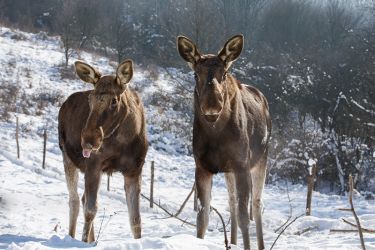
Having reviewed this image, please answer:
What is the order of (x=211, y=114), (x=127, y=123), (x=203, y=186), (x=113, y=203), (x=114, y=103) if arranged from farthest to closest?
1. (x=113, y=203)
2. (x=127, y=123)
3. (x=114, y=103)
4. (x=203, y=186)
5. (x=211, y=114)

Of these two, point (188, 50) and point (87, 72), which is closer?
point (188, 50)

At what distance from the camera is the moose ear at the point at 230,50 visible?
482 cm

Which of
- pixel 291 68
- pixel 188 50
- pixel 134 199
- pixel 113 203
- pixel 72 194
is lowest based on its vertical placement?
pixel 113 203

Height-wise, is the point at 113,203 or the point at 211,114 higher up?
the point at 211,114

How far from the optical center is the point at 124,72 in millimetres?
5391

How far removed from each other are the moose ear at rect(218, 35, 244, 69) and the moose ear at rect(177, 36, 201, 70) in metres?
0.23

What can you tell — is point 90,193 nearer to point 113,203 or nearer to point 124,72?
point 124,72

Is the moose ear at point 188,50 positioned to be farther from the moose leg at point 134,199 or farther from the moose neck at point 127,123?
the moose leg at point 134,199

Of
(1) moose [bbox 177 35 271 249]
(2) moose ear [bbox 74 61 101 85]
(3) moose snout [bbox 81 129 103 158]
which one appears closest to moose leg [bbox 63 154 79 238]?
(2) moose ear [bbox 74 61 101 85]

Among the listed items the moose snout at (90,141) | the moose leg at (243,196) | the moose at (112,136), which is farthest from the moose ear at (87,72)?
the moose leg at (243,196)

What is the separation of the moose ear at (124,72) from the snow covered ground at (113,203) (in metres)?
1.68

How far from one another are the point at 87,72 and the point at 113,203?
26.1 ft

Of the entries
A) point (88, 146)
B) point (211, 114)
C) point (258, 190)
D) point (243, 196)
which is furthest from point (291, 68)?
point (211, 114)

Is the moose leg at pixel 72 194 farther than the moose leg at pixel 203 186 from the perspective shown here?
Yes
